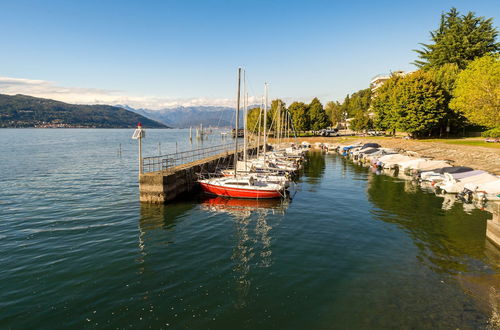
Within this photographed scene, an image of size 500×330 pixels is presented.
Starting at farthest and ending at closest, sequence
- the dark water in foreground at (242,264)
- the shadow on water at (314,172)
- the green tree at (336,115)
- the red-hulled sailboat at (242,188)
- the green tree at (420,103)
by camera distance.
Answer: the green tree at (336,115) → the green tree at (420,103) → the shadow on water at (314,172) → the red-hulled sailboat at (242,188) → the dark water in foreground at (242,264)

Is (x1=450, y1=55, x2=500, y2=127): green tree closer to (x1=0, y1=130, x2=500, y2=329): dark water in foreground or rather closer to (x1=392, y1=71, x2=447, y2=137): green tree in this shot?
(x1=392, y1=71, x2=447, y2=137): green tree

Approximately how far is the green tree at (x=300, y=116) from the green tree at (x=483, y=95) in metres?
63.7

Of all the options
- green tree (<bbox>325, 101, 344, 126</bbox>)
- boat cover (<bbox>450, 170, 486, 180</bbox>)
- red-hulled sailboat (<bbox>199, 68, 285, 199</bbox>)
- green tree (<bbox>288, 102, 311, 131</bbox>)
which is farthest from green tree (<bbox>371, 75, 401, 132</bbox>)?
green tree (<bbox>325, 101, 344, 126</bbox>)

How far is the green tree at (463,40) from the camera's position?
84500mm

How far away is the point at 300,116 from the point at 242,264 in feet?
359

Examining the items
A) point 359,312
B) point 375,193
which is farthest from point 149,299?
point 375,193

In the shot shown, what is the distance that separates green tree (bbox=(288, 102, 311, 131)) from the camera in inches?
4729

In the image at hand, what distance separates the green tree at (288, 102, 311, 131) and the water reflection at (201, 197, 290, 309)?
93.6 m

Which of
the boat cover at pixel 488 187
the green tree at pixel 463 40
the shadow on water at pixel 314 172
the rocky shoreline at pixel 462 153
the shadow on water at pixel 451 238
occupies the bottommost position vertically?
the shadow on water at pixel 451 238

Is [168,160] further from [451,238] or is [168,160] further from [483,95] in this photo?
[483,95]

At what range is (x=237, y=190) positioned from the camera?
30.9 m

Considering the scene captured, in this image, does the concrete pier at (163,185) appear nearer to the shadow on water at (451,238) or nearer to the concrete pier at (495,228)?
the shadow on water at (451,238)

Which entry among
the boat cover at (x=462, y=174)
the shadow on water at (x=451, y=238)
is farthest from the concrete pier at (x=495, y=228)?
the boat cover at (x=462, y=174)

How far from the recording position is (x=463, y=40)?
85.9 m
